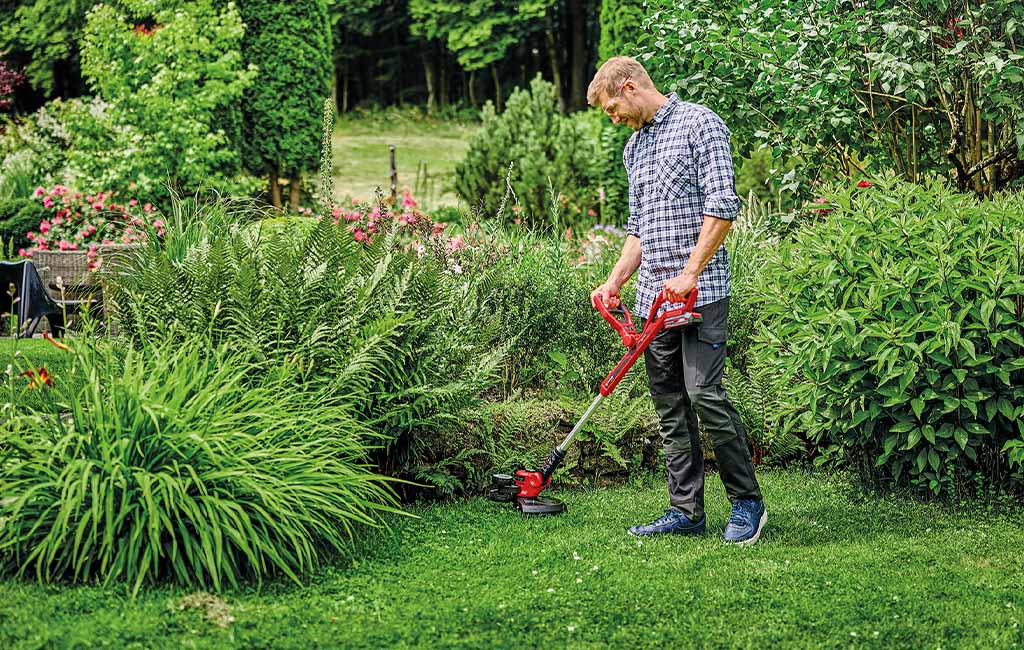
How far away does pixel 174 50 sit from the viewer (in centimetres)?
1177

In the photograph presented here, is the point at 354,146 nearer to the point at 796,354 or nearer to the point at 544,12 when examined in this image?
the point at 544,12

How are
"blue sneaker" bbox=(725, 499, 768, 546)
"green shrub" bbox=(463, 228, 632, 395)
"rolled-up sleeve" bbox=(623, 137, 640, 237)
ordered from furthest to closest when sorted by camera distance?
"green shrub" bbox=(463, 228, 632, 395)
"rolled-up sleeve" bbox=(623, 137, 640, 237)
"blue sneaker" bbox=(725, 499, 768, 546)

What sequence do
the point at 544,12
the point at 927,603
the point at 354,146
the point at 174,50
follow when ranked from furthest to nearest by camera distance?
the point at 544,12, the point at 354,146, the point at 174,50, the point at 927,603

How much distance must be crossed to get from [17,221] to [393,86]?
25.4 m

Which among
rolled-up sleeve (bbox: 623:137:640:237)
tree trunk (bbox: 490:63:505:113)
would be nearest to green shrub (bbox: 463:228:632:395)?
rolled-up sleeve (bbox: 623:137:640:237)

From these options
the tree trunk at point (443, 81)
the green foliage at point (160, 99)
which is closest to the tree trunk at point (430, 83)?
the tree trunk at point (443, 81)

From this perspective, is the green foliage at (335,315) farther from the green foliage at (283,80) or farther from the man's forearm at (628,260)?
the green foliage at (283,80)

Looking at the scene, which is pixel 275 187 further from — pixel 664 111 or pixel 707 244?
pixel 707 244

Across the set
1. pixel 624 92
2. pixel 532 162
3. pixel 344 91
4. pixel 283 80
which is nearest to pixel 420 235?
pixel 624 92

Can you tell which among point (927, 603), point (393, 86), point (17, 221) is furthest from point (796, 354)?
point (393, 86)

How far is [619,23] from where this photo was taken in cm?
1347

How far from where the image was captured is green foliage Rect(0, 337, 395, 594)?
352 cm

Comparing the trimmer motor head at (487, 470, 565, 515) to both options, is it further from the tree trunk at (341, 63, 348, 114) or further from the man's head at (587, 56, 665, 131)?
the tree trunk at (341, 63, 348, 114)

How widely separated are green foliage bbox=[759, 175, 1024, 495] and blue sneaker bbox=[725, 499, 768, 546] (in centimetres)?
68
